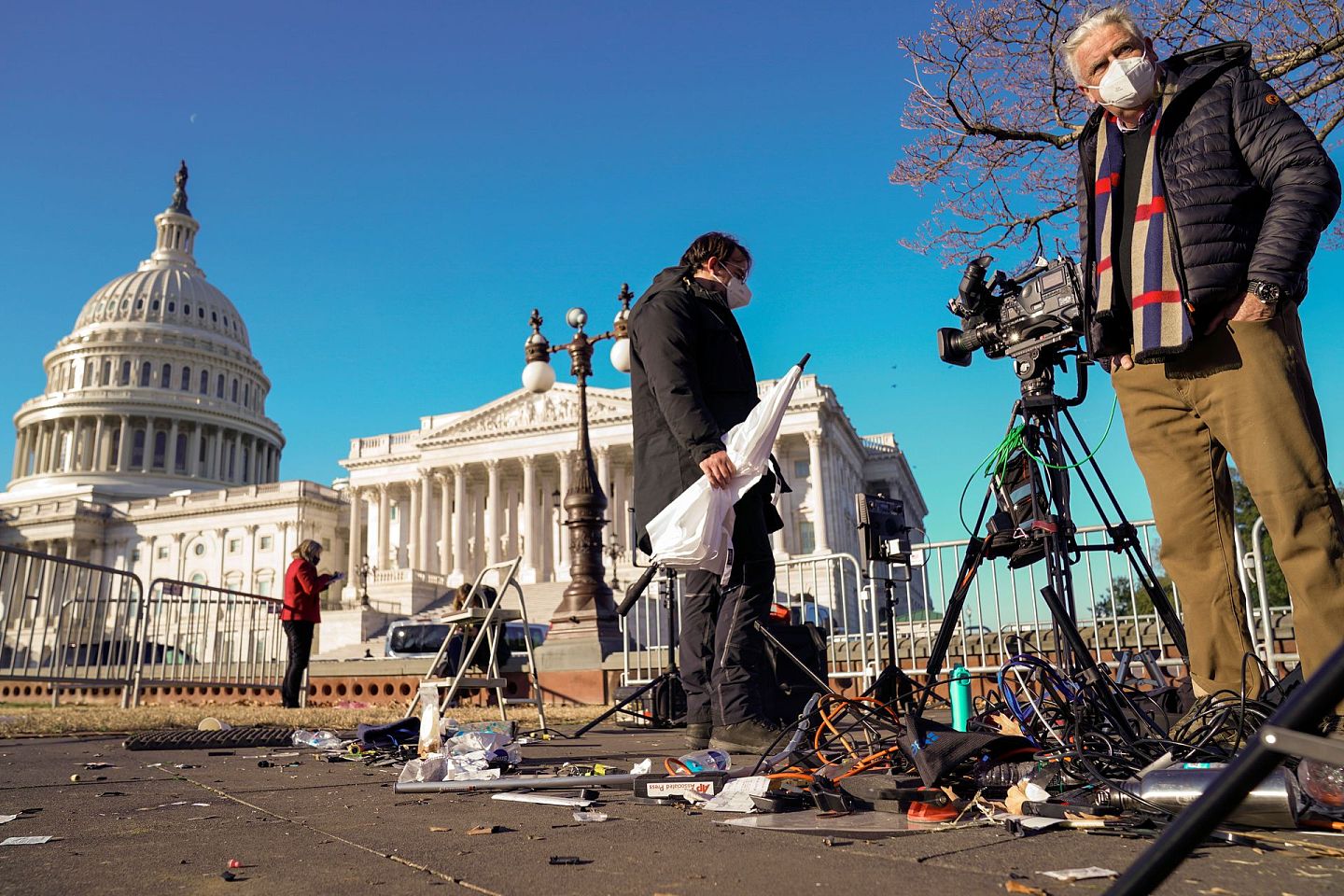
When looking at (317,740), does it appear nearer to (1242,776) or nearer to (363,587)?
(1242,776)

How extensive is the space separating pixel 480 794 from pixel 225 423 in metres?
101

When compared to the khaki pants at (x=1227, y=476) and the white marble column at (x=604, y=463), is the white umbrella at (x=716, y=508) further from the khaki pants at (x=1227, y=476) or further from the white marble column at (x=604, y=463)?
the white marble column at (x=604, y=463)

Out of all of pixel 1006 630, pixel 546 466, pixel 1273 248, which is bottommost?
pixel 1006 630

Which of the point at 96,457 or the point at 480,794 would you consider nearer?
the point at 480,794

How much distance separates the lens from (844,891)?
6.21 ft

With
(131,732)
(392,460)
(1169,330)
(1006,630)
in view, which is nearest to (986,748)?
(1169,330)

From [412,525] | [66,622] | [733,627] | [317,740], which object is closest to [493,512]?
[412,525]

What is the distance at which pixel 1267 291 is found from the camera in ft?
10.5

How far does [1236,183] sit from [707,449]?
90.6 inches

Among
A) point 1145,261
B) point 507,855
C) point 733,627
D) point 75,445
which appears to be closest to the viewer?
point 507,855

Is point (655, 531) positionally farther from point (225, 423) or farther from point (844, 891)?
point (225, 423)

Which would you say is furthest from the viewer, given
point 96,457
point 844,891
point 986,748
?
point 96,457

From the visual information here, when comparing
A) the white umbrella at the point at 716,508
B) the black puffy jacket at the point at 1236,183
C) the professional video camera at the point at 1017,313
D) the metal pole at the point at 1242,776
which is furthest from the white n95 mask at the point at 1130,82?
the metal pole at the point at 1242,776

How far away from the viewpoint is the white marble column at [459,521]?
69.9m
